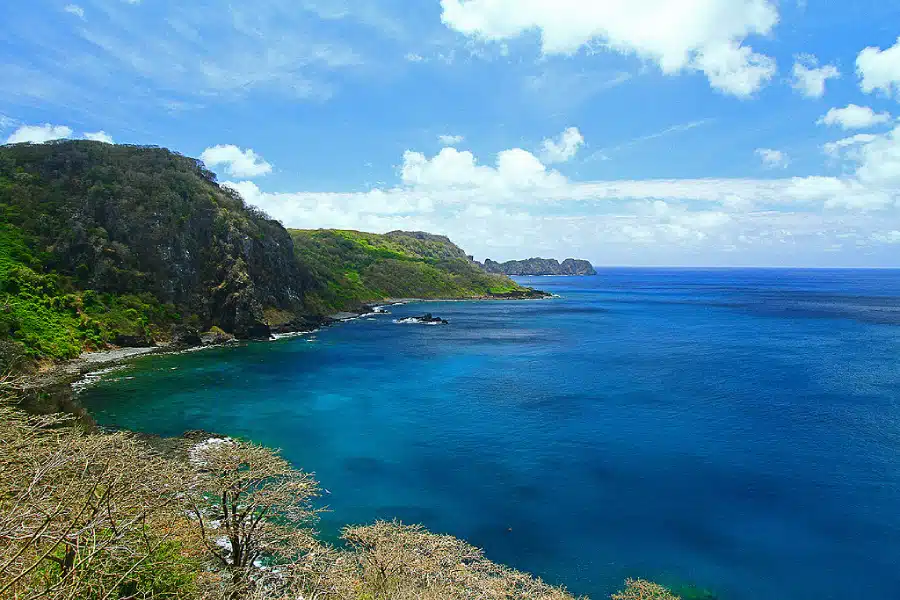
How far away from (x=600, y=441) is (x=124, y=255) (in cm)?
10404

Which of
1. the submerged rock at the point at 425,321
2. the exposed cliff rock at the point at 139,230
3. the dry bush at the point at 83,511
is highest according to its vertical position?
the exposed cliff rock at the point at 139,230

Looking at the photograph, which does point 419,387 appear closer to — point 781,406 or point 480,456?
point 480,456

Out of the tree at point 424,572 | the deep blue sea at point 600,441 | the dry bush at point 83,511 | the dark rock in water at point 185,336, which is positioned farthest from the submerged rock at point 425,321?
the dry bush at point 83,511

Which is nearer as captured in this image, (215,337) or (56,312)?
(56,312)

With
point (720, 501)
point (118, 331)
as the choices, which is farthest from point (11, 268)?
point (720, 501)

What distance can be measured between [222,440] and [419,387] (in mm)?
31714

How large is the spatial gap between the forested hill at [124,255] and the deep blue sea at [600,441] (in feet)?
49.8

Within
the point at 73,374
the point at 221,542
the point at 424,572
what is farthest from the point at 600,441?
the point at 73,374

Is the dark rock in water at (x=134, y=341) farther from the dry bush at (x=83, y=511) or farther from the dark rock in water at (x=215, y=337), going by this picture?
the dry bush at (x=83, y=511)

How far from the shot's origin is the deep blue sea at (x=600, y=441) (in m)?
32.0

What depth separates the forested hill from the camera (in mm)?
87562

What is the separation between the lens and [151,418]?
55.6 meters

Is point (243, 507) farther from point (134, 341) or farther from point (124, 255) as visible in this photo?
point (124, 255)

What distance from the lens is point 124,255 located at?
10531 centimetres
